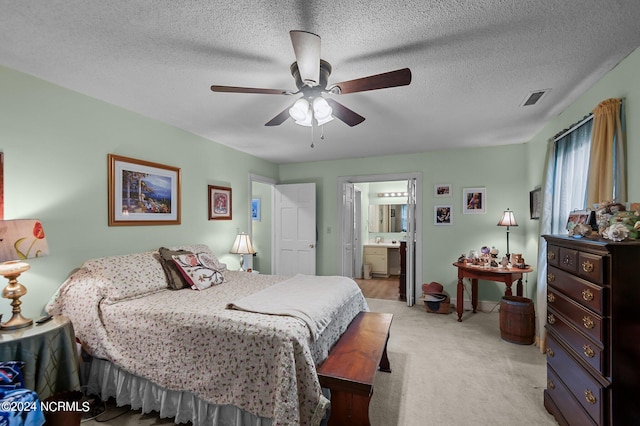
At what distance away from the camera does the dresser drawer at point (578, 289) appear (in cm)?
149

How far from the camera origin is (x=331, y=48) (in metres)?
1.78

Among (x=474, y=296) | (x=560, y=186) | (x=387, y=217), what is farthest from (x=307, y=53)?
(x=387, y=217)

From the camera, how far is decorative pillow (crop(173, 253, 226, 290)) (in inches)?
103

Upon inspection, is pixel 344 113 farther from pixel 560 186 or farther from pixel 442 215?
pixel 442 215

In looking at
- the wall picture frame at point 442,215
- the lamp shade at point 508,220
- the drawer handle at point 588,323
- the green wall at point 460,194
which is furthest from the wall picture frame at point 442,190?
the drawer handle at point 588,323

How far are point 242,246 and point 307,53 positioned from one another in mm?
2948

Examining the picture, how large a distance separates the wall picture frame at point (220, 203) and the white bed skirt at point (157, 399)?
1990mm

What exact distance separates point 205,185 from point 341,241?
245cm

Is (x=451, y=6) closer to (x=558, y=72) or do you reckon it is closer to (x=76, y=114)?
(x=558, y=72)

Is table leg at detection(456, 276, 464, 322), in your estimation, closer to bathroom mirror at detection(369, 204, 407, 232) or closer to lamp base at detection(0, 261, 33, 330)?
bathroom mirror at detection(369, 204, 407, 232)

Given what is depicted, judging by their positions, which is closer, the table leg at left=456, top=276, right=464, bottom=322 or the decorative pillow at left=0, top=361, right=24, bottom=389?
the decorative pillow at left=0, top=361, right=24, bottom=389

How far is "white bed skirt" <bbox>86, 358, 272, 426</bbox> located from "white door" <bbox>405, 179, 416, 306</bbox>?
3.31m

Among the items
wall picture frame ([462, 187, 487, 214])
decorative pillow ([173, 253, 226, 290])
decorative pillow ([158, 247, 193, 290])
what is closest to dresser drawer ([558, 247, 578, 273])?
wall picture frame ([462, 187, 487, 214])

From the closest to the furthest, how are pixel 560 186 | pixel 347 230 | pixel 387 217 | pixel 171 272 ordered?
pixel 171 272 → pixel 560 186 → pixel 347 230 → pixel 387 217
